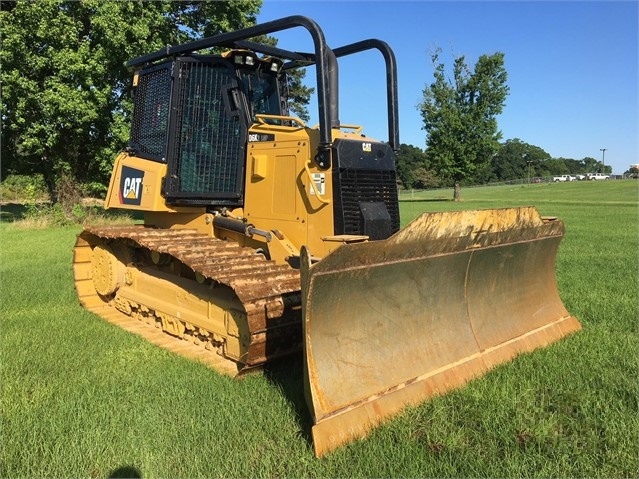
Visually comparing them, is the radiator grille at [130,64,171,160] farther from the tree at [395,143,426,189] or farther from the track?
the tree at [395,143,426,189]

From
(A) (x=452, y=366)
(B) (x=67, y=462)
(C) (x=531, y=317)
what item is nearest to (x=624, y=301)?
(C) (x=531, y=317)

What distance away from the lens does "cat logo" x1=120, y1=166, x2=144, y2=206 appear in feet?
20.4

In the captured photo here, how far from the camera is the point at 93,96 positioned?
16984 mm

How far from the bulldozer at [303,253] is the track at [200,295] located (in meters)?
0.02

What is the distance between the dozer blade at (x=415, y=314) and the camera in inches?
136

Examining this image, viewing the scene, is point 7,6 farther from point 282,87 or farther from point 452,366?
point 452,366

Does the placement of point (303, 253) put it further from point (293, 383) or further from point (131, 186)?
point (131, 186)

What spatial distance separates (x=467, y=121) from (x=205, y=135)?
3863 cm

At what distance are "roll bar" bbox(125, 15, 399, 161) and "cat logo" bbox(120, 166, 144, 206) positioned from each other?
1.39 metres

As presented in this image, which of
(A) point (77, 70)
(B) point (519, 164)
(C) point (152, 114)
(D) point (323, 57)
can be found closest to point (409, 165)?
(B) point (519, 164)

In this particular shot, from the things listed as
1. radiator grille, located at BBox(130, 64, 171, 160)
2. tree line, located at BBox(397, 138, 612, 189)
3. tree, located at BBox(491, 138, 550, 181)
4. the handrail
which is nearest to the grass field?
the handrail

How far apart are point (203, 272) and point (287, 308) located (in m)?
0.80

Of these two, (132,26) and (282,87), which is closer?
(282,87)

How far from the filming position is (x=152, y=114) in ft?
20.7
